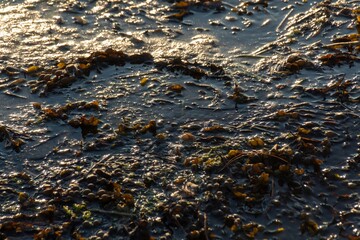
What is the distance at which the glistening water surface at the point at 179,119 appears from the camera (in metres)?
3.56

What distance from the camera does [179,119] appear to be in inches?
173

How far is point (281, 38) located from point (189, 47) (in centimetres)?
80

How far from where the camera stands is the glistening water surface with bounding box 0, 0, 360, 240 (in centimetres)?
356

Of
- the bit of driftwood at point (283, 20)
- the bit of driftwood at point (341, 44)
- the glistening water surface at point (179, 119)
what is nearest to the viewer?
the glistening water surface at point (179, 119)

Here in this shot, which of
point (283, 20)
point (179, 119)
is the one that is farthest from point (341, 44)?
point (179, 119)

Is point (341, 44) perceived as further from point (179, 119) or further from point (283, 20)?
point (179, 119)

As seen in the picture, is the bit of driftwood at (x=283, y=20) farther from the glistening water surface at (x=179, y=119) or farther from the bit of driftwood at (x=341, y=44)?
the bit of driftwood at (x=341, y=44)

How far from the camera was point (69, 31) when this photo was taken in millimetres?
5457

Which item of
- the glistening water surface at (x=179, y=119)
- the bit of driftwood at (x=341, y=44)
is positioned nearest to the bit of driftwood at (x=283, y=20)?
the glistening water surface at (x=179, y=119)

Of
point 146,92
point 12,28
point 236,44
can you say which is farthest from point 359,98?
point 12,28

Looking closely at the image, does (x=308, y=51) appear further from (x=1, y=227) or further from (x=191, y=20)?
(x=1, y=227)

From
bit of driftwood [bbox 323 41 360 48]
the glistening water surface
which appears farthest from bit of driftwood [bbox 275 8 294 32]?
bit of driftwood [bbox 323 41 360 48]

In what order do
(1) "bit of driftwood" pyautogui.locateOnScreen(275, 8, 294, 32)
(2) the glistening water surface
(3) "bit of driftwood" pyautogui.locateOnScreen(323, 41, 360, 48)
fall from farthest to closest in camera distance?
1. (1) "bit of driftwood" pyautogui.locateOnScreen(275, 8, 294, 32)
2. (3) "bit of driftwood" pyautogui.locateOnScreen(323, 41, 360, 48)
3. (2) the glistening water surface

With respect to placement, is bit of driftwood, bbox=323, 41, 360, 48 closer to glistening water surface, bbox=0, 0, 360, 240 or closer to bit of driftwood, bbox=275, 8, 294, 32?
glistening water surface, bbox=0, 0, 360, 240
